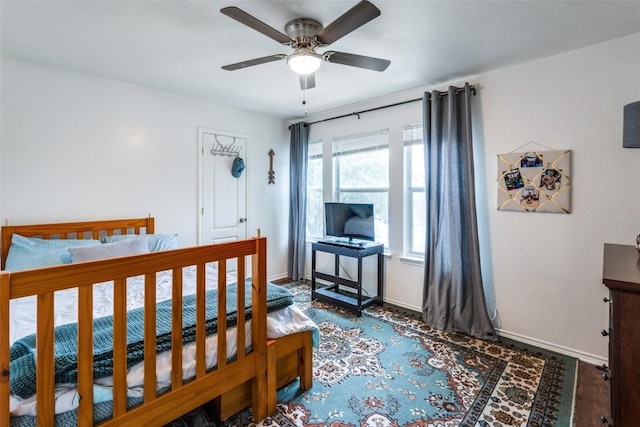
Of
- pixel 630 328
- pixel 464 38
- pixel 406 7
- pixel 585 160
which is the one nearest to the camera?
pixel 630 328

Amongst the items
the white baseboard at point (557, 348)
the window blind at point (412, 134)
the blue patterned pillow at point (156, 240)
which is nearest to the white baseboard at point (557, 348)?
the white baseboard at point (557, 348)

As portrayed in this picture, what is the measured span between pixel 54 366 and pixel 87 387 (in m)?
0.14

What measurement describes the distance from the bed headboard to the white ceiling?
1.37 metres

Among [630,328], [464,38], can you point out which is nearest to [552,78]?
[464,38]

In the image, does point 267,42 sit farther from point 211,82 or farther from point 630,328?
point 630,328

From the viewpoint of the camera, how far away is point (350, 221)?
3625 millimetres

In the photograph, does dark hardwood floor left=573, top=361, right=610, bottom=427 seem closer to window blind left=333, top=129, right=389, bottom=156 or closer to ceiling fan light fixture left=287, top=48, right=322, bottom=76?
ceiling fan light fixture left=287, top=48, right=322, bottom=76

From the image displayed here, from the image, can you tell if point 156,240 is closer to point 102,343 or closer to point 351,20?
point 102,343

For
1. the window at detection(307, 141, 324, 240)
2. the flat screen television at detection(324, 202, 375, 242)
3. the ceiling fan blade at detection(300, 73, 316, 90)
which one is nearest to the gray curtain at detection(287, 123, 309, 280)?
the window at detection(307, 141, 324, 240)

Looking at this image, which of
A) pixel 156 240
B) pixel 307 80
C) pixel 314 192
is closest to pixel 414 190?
pixel 314 192

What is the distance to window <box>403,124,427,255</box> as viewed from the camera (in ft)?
11.0

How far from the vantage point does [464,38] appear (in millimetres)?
2199

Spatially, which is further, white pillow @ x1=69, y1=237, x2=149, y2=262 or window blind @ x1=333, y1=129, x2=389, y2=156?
window blind @ x1=333, y1=129, x2=389, y2=156

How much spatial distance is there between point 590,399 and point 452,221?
149 cm
